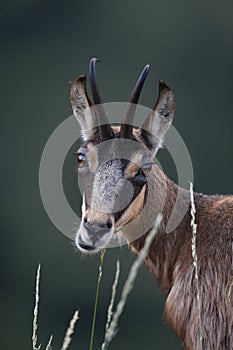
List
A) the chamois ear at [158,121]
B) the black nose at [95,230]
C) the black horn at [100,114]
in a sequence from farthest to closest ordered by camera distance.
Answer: the chamois ear at [158,121] → the black horn at [100,114] → the black nose at [95,230]

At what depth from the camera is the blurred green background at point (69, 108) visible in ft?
56.0

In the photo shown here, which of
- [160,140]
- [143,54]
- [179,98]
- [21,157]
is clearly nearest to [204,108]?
[179,98]

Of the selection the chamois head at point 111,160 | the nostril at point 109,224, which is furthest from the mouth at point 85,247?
the nostril at point 109,224

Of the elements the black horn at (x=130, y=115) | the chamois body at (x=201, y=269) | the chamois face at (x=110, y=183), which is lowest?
the chamois body at (x=201, y=269)

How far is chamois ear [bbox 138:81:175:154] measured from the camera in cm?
666

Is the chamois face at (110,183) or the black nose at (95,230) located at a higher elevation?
the chamois face at (110,183)

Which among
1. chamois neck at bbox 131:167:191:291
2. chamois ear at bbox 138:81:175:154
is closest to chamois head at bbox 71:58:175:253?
chamois ear at bbox 138:81:175:154

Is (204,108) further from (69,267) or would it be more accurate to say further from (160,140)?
(160,140)

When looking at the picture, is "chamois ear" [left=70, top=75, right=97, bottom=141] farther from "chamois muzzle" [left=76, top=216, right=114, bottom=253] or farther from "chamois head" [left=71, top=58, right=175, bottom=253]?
"chamois muzzle" [left=76, top=216, right=114, bottom=253]

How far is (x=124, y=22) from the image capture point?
18.7 metres

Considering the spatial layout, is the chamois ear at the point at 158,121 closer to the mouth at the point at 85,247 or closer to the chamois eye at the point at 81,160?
the chamois eye at the point at 81,160

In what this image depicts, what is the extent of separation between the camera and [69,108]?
1700cm

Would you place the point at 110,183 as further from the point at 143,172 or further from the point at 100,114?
the point at 100,114

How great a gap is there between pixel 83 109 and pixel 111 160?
0.64m
